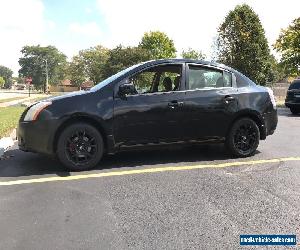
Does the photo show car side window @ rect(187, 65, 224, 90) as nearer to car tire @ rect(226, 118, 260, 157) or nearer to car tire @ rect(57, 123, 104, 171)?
car tire @ rect(226, 118, 260, 157)

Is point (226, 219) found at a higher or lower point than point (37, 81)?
lower

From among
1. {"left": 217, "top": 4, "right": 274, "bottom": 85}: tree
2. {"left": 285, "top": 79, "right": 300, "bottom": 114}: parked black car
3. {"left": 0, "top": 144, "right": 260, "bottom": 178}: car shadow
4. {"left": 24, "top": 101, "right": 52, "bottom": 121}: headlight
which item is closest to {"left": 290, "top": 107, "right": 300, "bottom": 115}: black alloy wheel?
{"left": 285, "top": 79, "right": 300, "bottom": 114}: parked black car

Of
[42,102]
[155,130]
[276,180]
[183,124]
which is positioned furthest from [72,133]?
[276,180]

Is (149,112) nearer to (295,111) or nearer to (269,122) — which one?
(269,122)

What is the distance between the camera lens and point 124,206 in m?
4.50

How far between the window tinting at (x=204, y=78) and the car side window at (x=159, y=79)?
0.20 metres

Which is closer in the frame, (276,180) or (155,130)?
(276,180)

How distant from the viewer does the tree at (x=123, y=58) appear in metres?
65.1

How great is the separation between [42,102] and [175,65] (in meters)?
2.18

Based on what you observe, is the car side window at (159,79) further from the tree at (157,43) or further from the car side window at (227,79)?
the tree at (157,43)

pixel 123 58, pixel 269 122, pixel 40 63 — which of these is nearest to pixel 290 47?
pixel 269 122

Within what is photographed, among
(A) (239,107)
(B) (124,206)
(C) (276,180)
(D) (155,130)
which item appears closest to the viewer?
(B) (124,206)

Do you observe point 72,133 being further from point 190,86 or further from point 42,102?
point 190,86

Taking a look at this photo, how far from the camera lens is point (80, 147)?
6082 mm
